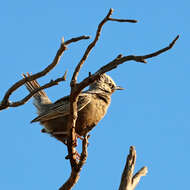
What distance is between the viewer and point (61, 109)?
7.84 meters

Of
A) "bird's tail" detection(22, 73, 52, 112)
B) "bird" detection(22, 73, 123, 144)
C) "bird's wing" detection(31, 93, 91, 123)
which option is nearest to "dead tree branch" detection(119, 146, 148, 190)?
"bird" detection(22, 73, 123, 144)

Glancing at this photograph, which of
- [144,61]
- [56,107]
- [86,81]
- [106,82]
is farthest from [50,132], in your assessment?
[144,61]

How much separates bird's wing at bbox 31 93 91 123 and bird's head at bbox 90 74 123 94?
1074mm

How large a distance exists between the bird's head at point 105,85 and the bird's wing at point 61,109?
1074 millimetres

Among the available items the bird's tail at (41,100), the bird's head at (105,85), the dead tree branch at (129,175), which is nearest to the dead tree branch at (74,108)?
the dead tree branch at (129,175)

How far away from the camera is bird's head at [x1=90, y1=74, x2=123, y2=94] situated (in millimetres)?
9172

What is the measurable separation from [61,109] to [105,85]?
1755 millimetres

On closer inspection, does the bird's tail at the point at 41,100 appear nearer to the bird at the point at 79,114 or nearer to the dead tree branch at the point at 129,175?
the bird at the point at 79,114

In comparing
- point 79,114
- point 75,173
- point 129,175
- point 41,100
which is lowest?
point 129,175

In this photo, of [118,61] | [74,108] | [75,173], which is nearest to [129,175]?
[75,173]

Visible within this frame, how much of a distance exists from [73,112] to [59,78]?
104 cm

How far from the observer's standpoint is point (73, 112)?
5.63m

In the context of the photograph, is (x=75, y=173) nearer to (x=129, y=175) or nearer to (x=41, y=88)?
(x=129, y=175)

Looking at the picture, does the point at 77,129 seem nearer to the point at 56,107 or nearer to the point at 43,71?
the point at 56,107
